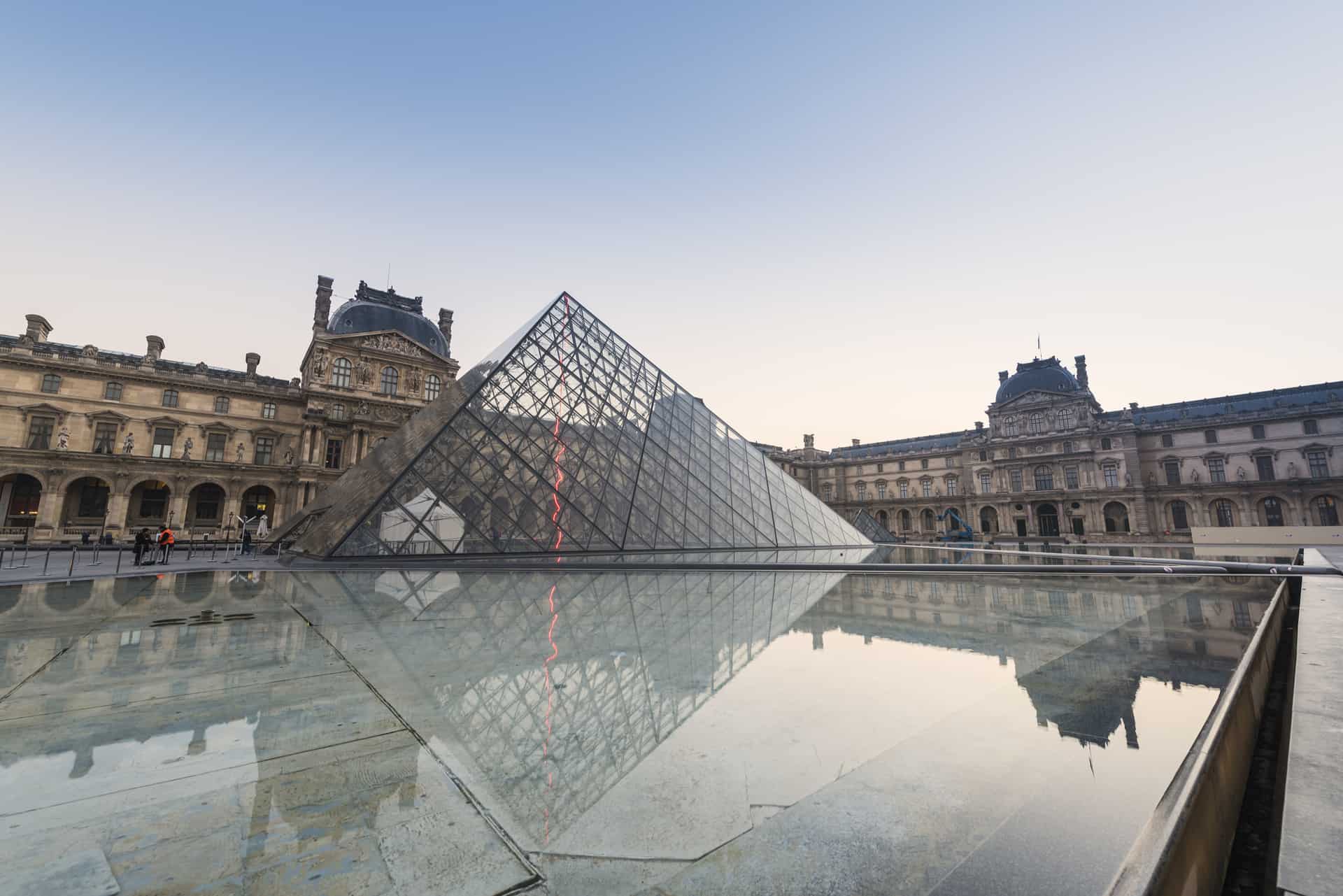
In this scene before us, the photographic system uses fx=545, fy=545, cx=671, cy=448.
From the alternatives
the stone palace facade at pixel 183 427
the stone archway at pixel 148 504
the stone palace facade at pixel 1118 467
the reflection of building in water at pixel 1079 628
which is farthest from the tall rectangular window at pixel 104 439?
the stone palace facade at pixel 1118 467

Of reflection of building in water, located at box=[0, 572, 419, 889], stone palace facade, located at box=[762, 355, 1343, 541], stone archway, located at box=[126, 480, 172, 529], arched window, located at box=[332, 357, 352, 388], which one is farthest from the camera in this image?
stone palace facade, located at box=[762, 355, 1343, 541]

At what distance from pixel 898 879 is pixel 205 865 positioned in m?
2.02

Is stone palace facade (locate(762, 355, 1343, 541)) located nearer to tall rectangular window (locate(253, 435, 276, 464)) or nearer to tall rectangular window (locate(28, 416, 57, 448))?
tall rectangular window (locate(253, 435, 276, 464))

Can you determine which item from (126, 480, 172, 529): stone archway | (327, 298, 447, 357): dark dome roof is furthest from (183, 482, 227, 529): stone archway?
(327, 298, 447, 357): dark dome roof

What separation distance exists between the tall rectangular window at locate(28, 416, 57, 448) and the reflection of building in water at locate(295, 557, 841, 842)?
36563 millimetres

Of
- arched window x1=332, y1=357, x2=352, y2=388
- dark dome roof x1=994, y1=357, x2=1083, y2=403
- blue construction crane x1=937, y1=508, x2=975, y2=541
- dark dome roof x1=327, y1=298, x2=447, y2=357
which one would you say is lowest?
blue construction crane x1=937, y1=508, x2=975, y2=541

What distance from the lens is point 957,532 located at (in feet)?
169

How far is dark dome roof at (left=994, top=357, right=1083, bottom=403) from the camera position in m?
49.8

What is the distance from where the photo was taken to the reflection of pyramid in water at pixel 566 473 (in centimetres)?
1391

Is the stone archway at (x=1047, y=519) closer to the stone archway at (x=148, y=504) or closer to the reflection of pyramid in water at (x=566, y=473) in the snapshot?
the reflection of pyramid in water at (x=566, y=473)

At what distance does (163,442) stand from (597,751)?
43.2 metres

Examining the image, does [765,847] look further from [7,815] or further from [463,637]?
[463,637]

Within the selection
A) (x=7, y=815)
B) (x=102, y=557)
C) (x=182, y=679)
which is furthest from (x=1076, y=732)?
(x=102, y=557)

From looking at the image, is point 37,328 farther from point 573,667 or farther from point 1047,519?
point 1047,519
